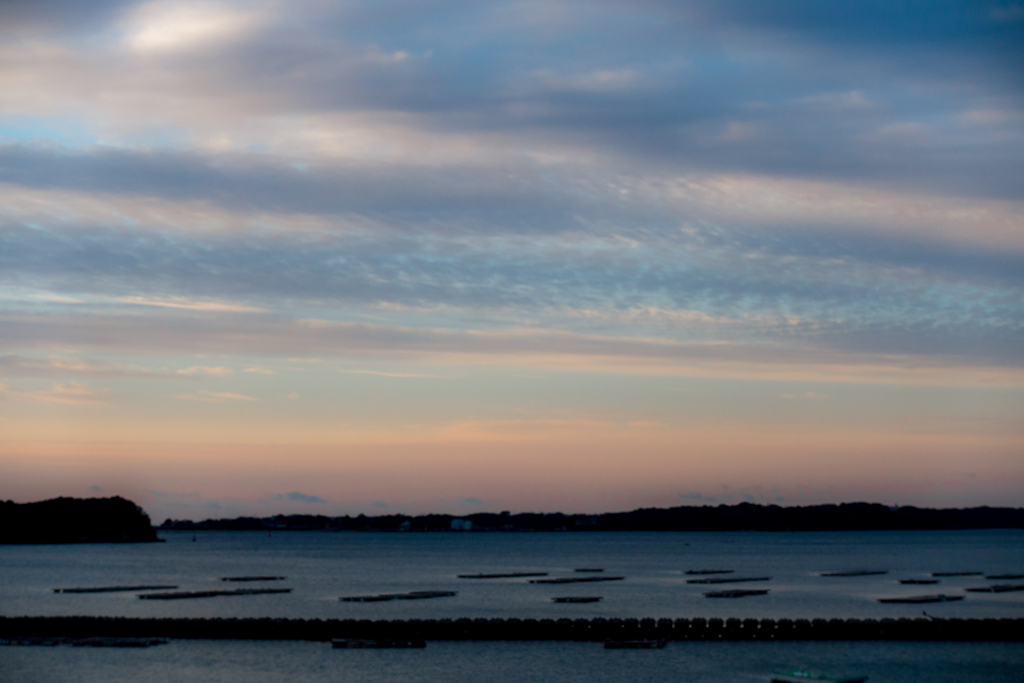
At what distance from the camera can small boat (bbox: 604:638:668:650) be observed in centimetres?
5338

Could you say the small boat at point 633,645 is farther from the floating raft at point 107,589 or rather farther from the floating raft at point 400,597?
the floating raft at point 107,589

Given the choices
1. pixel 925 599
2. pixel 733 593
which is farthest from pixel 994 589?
pixel 733 593

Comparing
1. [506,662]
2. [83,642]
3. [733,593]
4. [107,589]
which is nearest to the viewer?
Answer: [506,662]

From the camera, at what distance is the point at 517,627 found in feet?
188

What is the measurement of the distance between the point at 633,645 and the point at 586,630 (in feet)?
13.5

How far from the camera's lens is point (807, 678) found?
140 ft

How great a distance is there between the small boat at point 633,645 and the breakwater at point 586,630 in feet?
5.19

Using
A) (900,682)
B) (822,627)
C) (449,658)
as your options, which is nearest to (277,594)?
(449,658)

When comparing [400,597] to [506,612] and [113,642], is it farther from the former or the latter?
[113,642]

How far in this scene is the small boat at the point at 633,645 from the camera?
175 ft

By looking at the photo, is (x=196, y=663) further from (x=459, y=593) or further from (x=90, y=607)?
(x=459, y=593)

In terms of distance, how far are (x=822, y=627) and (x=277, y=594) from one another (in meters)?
54.9

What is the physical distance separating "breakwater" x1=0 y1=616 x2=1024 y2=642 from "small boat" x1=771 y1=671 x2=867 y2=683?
12631mm

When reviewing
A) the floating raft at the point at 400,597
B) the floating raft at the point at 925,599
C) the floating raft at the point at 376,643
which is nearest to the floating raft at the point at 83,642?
the floating raft at the point at 376,643
